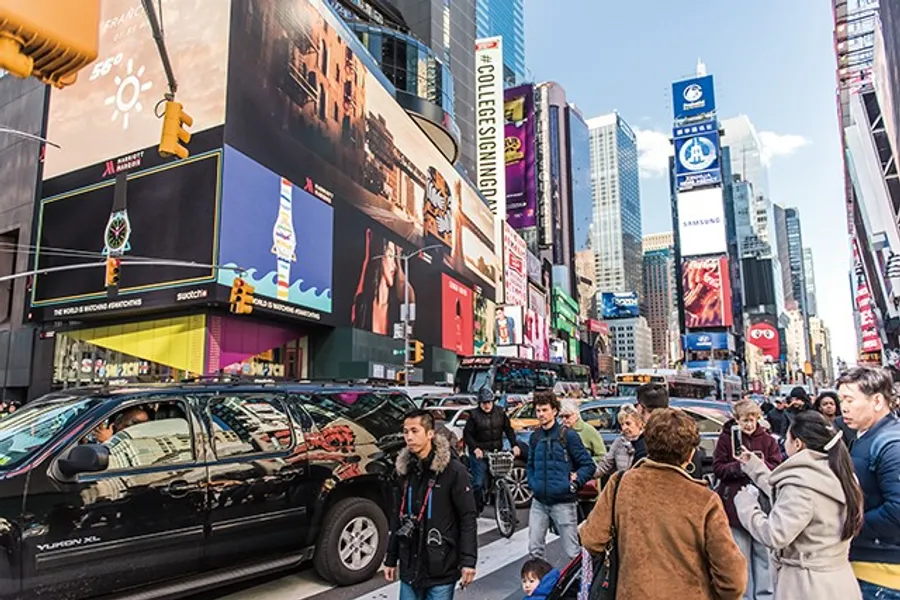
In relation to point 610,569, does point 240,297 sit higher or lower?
higher

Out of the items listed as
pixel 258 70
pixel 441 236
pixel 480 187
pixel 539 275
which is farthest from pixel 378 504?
pixel 539 275

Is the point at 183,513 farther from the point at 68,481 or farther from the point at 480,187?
the point at 480,187

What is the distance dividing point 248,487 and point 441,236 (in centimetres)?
4528

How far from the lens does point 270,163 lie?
2727cm

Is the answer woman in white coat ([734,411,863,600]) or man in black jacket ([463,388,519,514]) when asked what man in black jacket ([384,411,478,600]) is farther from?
man in black jacket ([463,388,519,514])

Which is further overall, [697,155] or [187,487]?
[697,155]

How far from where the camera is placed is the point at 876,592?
10.2 ft

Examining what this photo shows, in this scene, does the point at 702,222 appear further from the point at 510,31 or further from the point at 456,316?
the point at 456,316

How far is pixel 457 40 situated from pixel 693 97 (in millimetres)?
78470

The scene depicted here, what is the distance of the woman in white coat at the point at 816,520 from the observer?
2.95m

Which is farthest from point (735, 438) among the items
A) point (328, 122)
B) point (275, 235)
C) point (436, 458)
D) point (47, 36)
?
point (328, 122)

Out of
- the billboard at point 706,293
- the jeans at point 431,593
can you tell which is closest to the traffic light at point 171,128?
the jeans at point 431,593

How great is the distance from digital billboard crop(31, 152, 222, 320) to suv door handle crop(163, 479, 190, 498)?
19.5 meters

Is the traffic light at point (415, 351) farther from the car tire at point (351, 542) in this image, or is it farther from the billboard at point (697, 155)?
the billboard at point (697, 155)
